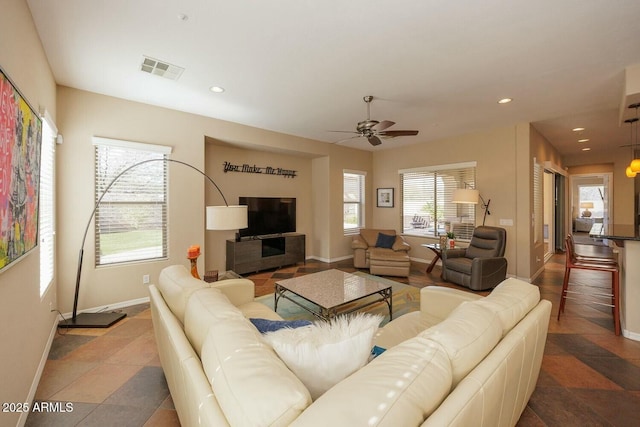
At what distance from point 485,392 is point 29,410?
273 cm

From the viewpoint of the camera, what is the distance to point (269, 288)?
13.5ft

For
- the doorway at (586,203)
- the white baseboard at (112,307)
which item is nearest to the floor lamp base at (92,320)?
the white baseboard at (112,307)

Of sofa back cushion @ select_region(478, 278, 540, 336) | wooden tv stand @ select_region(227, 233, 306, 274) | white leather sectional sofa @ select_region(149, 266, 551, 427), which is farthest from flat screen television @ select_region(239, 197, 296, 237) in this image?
sofa back cushion @ select_region(478, 278, 540, 336)

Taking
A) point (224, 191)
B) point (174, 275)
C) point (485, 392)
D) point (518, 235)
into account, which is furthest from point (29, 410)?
point (518, 235)

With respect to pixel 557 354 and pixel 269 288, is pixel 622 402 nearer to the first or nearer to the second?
pixel 557 354

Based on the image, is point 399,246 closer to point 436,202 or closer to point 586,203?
point 436,202

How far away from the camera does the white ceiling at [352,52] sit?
1901mm

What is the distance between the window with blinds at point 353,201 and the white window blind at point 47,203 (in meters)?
4.93

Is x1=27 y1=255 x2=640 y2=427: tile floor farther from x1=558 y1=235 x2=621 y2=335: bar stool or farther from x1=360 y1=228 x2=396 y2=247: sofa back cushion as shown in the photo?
x1=360 y1=228 x2=396 y2=247: sofa back cushion

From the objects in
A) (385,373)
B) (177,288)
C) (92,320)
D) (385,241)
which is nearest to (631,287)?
(385,241)

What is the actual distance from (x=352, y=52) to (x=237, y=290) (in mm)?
2448

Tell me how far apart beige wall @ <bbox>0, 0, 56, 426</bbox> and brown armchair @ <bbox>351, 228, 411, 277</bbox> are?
4206 millimetres

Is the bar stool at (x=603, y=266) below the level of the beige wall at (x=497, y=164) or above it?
below

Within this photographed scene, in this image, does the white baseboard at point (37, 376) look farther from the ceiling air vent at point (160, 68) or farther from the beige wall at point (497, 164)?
the beige wall at point (497, 164)
